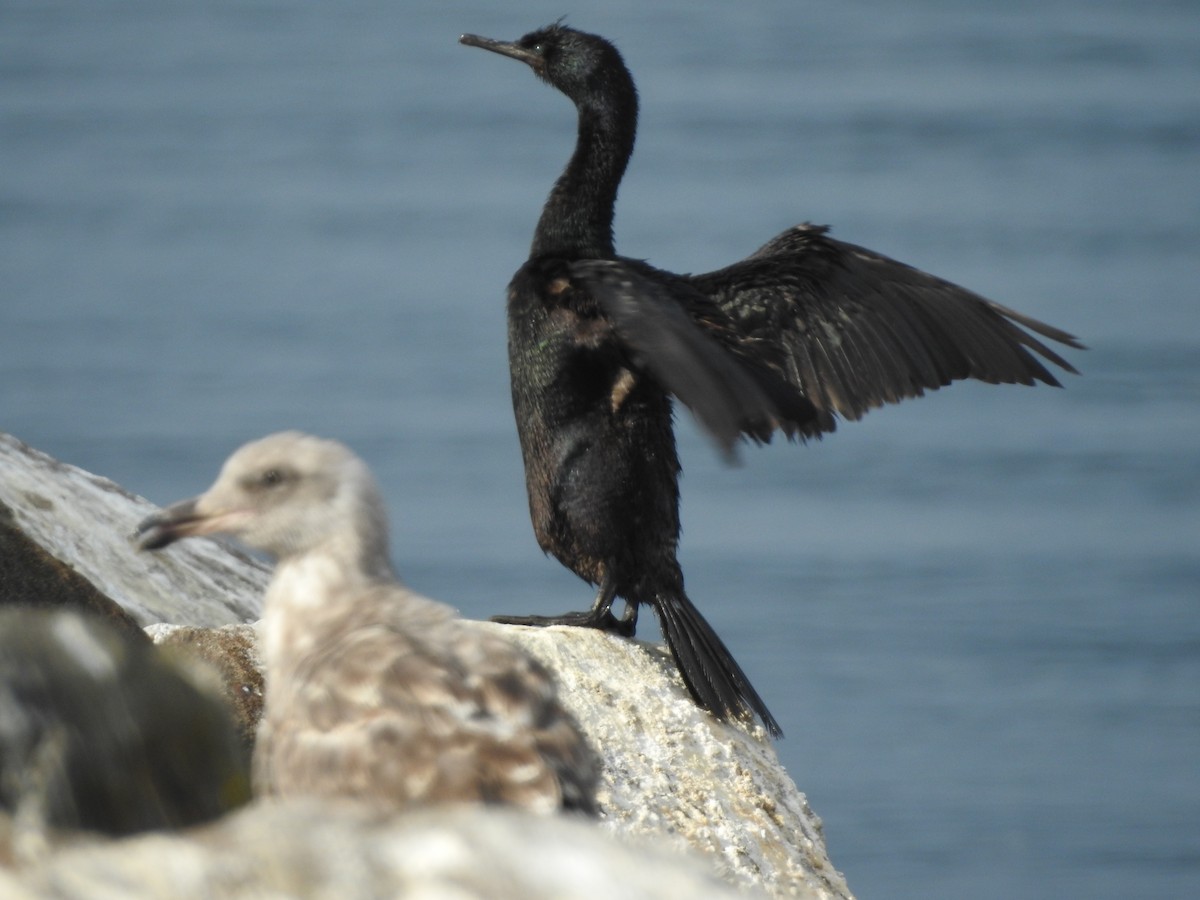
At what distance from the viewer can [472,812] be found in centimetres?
238

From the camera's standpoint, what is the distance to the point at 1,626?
2.63 m

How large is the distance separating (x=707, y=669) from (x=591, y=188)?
5.94ft

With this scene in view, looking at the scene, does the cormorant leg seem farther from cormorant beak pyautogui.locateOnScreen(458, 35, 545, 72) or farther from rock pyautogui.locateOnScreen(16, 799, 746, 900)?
rock pyautogui.locateOnScreen(16, 799, 746, 900)

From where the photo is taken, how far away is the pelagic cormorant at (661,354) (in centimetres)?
523

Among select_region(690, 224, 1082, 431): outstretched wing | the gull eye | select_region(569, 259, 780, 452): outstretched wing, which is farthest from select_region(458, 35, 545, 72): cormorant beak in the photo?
the gull eye

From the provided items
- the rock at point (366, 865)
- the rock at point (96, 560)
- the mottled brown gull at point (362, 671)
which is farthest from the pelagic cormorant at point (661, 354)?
the rock at point (366, 865)

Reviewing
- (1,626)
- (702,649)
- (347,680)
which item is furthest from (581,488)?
(1,626)

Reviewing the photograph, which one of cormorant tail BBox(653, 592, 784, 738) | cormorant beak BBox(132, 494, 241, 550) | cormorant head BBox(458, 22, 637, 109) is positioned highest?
cormorant head BBox(458, 22, 637, 109)

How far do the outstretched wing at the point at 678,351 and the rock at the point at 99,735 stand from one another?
226cm

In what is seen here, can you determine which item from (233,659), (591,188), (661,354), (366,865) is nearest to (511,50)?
(591,188)

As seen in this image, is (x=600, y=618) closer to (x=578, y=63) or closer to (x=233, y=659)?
(x=233, y=659)

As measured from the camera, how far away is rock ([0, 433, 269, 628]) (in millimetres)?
4590

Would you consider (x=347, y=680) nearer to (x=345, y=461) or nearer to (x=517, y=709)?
(x=517, y=709)

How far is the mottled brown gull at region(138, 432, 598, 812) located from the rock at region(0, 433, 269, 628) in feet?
3.56
